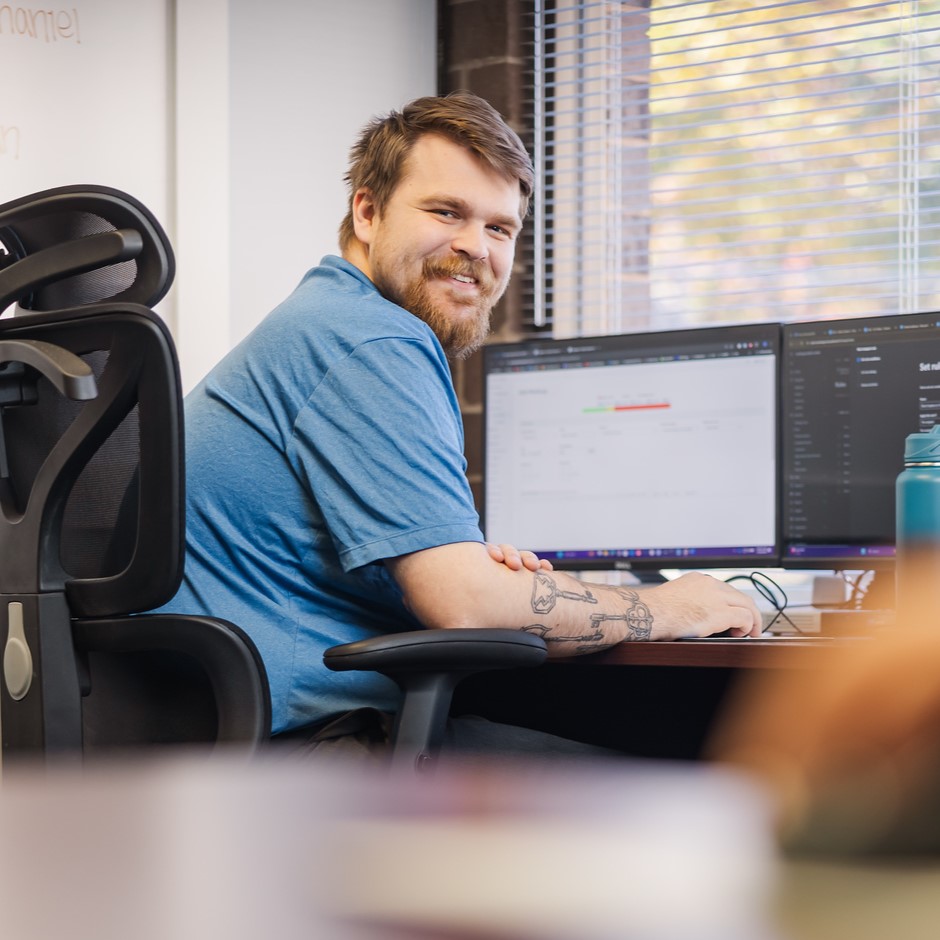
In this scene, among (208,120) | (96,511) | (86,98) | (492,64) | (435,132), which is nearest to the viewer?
(96,511)

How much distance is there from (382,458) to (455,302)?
0.48 meters

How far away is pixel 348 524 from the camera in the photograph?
1.32 metres

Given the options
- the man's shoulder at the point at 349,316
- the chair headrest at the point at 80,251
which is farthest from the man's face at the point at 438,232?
the chair headrest at the point at 80,251

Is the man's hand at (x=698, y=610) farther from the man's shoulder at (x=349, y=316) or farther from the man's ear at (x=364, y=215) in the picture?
the man's ear at (x=364, y=215)

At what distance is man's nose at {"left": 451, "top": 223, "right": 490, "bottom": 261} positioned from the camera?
1.73 metres

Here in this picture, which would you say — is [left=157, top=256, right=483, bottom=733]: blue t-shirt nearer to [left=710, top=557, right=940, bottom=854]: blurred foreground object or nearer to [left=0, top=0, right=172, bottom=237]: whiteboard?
[left=0, top=0, right=172, bottom=237]: whiteboard

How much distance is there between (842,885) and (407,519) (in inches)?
44.4

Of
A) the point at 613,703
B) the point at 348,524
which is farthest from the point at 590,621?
the point at 613,703

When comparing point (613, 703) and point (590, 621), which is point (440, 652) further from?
point (613, 703)

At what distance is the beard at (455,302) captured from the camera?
1.72 meters

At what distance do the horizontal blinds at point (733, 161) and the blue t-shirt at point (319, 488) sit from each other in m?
1.24

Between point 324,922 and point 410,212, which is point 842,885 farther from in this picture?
Answer: point 410,212

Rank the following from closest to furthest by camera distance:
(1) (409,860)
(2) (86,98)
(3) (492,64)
Answer: 1. (1) (409,860)
2. (2) (86,98)
3. (3) (492,64)

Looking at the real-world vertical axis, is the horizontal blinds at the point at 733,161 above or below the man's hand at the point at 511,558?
above
